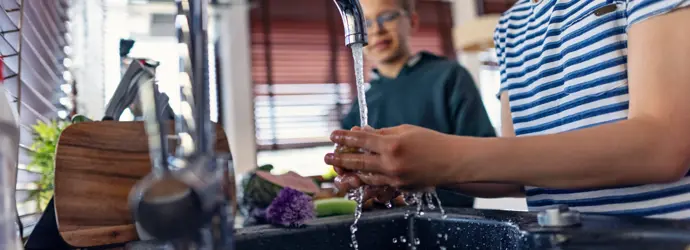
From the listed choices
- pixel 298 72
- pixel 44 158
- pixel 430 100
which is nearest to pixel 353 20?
pixel 44 158

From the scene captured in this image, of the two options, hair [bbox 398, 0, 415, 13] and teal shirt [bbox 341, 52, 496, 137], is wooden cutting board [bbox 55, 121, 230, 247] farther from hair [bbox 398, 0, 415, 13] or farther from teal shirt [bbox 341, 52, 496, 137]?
hair [bbox 398, 0, 415, 13]

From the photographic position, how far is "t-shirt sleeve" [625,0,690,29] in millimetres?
584

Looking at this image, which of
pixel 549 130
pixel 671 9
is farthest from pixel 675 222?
pixel 549 130

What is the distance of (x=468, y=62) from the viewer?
127 inches

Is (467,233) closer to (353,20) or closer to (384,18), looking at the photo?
(353,20)

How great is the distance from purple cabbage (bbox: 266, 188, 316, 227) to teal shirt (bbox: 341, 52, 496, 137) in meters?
0.80

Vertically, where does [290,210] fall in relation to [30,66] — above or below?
below

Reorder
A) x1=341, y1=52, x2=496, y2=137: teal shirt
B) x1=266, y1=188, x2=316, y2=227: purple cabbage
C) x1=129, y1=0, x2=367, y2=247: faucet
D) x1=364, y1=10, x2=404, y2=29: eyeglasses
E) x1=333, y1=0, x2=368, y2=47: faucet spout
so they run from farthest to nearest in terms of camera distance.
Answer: x1=364, y1=10, x2=404, y2=29: eyeglasses, x1=341, y1=52, x2=496, y2=137: teal shirt, x1=266, y1=188, x2=316, y2=227: purple cabbage, x1=333, y1=0, x2=368, y2=47: faucet spout, x1=129, y1=0, x2=367, y2=247: faucet

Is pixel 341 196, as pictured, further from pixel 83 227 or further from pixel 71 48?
pixel 71 48

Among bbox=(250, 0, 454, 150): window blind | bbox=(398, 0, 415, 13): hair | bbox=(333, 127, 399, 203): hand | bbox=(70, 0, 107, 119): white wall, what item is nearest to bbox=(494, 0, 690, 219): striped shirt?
bbox=(333, 127, 399, 203): hand

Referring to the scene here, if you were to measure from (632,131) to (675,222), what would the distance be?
0.09 meters

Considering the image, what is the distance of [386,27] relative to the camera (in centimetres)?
172

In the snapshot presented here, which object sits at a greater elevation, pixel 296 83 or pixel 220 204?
pixel 296 83

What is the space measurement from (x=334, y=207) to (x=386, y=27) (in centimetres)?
89
